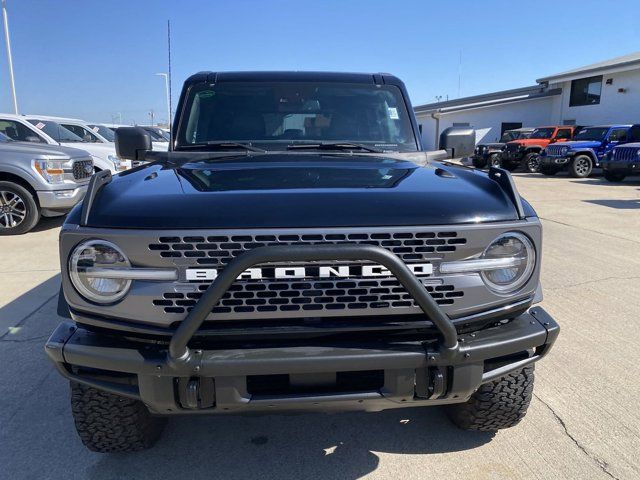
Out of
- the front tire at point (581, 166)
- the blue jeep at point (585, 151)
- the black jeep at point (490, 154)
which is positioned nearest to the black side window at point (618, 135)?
the blue jeep at point (585, 151)

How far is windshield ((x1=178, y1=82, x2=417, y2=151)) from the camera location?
338 cm

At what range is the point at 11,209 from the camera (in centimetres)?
780

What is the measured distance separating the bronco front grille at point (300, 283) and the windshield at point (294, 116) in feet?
5.19

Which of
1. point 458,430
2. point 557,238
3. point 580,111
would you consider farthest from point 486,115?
point 458,430

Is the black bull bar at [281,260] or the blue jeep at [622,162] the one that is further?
the blue jeep at [622,162]

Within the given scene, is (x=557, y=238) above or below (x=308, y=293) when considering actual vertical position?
below

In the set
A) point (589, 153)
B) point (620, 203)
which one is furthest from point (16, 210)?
point (589, 153)

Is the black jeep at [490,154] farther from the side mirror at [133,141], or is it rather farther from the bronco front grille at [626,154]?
the side mirror at [133,141]

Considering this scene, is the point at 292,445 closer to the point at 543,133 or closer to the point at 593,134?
Result: the point at 593,134

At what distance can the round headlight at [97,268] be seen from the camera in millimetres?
1882

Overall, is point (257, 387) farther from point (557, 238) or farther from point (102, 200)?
point (557, 238)

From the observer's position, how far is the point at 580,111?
85.4ft

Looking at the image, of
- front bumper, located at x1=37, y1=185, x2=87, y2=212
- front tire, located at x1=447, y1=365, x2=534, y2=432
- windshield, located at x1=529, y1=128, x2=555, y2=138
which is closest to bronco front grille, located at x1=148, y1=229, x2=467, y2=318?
front tire, located at x1=447, y1=365, x2=534, y2=432

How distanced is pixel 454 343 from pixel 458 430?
1085 mm
